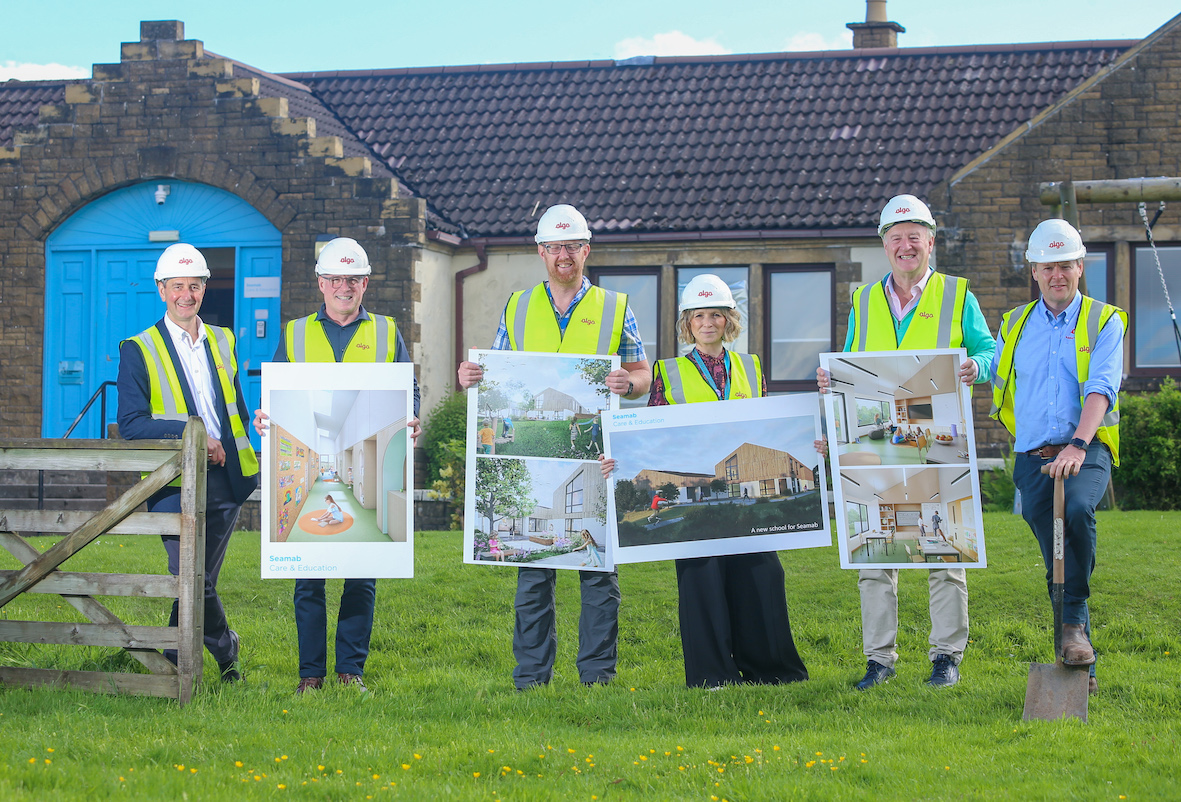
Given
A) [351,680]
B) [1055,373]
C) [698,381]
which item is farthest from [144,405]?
[1055,373]

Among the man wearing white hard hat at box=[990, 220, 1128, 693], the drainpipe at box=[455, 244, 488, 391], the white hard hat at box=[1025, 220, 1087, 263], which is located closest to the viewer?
the man wearing white hard hat at box=[990, 220, 1128, 693]

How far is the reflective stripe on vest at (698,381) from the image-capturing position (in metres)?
6.29

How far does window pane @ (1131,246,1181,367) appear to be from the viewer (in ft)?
51.7

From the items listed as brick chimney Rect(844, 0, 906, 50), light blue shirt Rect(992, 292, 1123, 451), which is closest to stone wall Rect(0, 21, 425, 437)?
brick chimney Rect(844, 0, 906, 50)

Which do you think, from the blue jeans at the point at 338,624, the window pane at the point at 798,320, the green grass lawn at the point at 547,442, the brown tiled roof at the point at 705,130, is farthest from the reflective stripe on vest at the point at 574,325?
the window pane at the point at 798,320

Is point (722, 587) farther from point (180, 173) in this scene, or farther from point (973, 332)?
point (180, 173)

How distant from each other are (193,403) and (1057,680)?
4.59m

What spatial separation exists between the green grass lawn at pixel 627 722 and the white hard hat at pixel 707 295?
1970 millimetres

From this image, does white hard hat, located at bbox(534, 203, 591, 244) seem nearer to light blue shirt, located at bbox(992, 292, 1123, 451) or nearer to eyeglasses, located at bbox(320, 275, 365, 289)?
eyeglasses, located at bbox(320, 275, 365, 289)

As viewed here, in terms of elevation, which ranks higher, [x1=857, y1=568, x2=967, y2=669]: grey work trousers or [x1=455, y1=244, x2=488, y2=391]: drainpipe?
[x1=455, y1=244, x2=488, y2=391]: drainpipe

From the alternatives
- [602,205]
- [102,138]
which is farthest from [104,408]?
[602,205]

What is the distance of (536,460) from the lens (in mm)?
Result: 6207

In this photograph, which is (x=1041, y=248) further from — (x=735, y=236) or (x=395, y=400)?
(x=735, y=236)

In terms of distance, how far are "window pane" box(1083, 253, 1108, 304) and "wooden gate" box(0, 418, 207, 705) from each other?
13002 millimetres
